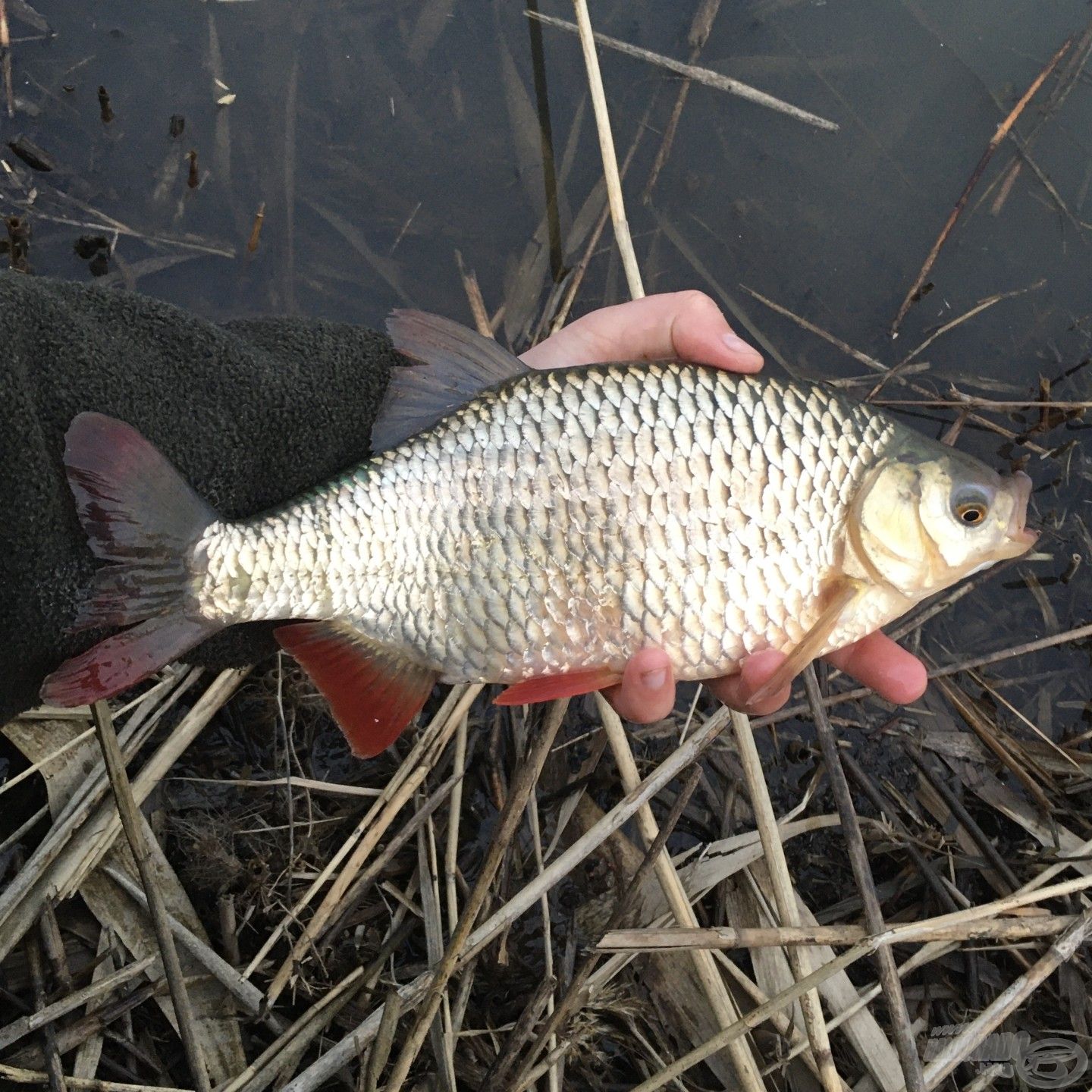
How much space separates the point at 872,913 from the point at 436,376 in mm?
1648

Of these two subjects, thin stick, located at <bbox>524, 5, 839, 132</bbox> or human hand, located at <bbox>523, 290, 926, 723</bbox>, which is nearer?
human hand, located at <bbox>523, 290, 926, 723</bbox>

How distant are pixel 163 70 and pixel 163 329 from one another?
194cm

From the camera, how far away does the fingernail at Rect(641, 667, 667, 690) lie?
6.35 feet

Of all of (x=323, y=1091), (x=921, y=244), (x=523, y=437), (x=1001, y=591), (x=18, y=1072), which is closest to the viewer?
(x=523, y=437)

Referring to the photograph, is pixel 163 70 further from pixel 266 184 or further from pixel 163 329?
pixel 163 329

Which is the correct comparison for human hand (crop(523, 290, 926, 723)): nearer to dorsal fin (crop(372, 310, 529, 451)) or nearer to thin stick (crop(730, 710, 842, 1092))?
thin stick (crop(730, 710, 842, 1092))

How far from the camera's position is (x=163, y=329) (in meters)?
2.11

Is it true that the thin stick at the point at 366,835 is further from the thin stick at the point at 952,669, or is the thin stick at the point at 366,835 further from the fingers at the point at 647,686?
the thin stick at the point at 952,669

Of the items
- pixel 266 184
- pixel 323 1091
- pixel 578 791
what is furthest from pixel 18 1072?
pixel 266 184

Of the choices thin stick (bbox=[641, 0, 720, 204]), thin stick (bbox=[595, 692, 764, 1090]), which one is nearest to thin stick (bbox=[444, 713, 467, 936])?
thin stick (bbox=[595, 692, 764, 1090])

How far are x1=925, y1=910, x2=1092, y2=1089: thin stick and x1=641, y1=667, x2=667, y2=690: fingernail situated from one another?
3.81ft

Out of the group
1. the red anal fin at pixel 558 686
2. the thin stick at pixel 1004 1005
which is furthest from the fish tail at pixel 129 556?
the thin stick at pixel 1004 1005

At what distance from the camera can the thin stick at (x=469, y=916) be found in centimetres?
199

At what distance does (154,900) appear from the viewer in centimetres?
210
